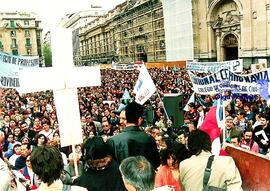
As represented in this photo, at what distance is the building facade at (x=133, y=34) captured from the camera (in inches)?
1752

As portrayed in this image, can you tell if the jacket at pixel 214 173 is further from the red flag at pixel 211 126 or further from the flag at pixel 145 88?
the flag at pixel 145 88

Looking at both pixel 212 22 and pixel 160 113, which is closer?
pixel 160 113

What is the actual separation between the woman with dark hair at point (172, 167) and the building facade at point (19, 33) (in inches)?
3619

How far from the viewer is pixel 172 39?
38625 millimetres

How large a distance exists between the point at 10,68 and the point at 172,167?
195 inches

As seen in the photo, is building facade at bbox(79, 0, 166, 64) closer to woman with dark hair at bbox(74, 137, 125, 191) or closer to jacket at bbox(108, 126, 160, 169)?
jacket at bbox(108, 126, 160, 169)

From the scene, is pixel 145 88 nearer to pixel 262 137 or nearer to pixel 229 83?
pixel 229 83

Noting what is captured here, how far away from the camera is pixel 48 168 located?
7.85 feet

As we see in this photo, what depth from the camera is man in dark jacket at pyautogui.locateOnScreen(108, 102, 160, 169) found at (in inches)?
133

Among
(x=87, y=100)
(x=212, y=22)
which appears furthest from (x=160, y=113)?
(x=212, y=22)

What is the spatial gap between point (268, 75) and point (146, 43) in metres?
40.8

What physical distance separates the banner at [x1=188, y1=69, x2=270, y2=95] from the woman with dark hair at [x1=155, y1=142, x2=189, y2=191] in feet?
17.1

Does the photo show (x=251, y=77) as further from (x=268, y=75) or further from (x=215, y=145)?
(x=215, y=145)

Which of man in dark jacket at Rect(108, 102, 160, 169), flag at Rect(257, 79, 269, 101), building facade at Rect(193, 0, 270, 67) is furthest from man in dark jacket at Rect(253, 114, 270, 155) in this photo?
building facade at Rect(193, 0, 270, 67)
